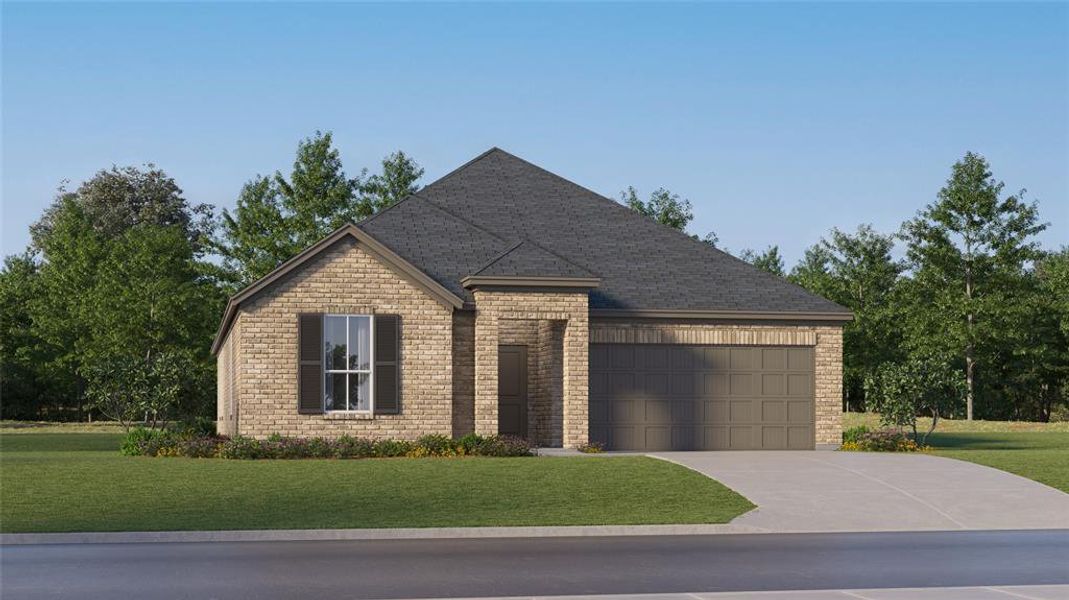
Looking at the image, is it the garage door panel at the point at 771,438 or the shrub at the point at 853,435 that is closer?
the shrub at the point at 853,435

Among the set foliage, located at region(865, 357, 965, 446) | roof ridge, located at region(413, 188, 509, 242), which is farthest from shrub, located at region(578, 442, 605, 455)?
foliage, located at region(865, 357, 965, 446)

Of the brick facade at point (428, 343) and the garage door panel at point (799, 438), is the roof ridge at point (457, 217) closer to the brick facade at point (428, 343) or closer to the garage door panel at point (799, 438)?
the brick facade at point (428, 343)

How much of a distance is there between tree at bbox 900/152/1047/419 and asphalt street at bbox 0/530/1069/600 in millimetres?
39495

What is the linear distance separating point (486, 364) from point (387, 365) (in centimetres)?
228

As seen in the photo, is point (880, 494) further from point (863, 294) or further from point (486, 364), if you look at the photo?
point (863, 294)

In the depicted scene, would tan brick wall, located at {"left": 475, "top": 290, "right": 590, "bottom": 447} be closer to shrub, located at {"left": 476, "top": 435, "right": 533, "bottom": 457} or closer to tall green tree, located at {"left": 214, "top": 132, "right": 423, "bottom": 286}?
shrub, located at {"left": 476, "top": 435, "right": 533, "bottom": 457}

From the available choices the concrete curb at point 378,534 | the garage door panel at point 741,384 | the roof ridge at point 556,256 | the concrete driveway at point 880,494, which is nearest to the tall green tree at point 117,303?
the roof ridge at point 556,256

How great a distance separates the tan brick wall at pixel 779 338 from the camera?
32.2 metres

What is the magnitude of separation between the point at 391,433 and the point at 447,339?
8.11 feet

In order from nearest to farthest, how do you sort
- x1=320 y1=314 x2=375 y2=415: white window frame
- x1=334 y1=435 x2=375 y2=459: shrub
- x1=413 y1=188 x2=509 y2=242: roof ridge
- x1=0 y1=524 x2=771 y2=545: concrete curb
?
1. x1=0 y1=524 x2=771 y2=545: concrete curb
2. x1=334 y1=435 x2=375 y2=459: shrub
3. x1=320 y1=314 x2=375 y2=415: white window frame
4. x1=413 y1=188 x2=509 y2=242: roof ridge

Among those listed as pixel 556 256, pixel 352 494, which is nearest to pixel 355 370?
pixel 556 256

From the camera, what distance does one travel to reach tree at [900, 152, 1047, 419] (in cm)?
5666

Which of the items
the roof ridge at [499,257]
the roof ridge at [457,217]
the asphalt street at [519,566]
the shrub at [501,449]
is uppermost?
the roof ridge at [457,217]

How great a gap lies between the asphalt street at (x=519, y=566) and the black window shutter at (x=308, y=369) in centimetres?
1228
